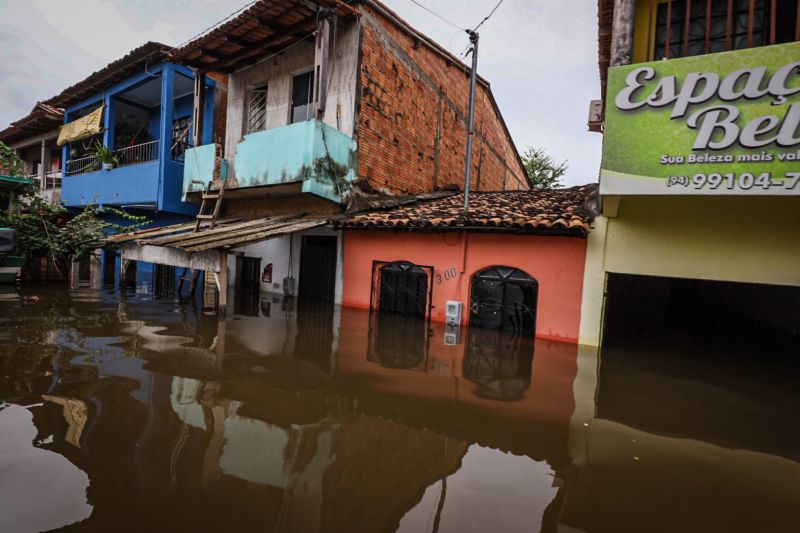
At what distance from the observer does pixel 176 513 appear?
2377mm

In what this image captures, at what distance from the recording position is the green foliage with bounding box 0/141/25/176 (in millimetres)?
11438

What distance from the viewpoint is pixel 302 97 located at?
12.1 meters

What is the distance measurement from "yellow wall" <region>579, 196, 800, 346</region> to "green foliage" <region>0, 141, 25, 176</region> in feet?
51.4

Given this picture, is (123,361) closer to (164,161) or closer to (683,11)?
(683,11)

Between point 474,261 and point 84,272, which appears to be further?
point 84,272

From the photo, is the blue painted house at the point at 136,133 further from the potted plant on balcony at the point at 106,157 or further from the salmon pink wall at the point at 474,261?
the salmon pink wall at the point at 474,261

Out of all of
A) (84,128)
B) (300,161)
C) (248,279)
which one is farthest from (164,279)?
(300,161)

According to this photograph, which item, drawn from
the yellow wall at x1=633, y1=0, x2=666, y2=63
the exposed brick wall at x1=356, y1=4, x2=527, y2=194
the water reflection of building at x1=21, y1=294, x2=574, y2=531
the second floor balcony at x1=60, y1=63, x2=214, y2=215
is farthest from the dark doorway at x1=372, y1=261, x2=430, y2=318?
the second floor balcony at x1=60, y1=63, x2=214, y2=215

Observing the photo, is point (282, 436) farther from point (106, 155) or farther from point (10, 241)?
point (106, 155)

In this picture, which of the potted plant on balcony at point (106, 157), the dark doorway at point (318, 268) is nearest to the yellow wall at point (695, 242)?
the dark doorway at point (318, 268)

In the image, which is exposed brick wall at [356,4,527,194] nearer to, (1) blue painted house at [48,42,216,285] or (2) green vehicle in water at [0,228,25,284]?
(1) blue painted house at [48,42,216,285]

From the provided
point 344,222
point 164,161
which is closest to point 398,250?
point 344,222

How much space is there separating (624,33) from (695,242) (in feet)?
12.2

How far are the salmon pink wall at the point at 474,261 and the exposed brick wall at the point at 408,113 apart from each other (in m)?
2.39
